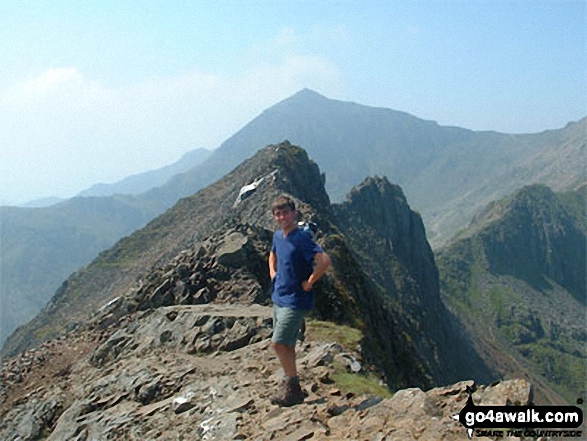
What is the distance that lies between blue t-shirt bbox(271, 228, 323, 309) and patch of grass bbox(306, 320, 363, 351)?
300 inches

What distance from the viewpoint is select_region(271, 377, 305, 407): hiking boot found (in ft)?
39.9

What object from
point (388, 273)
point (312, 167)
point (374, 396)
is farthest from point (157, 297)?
point (388, 273)

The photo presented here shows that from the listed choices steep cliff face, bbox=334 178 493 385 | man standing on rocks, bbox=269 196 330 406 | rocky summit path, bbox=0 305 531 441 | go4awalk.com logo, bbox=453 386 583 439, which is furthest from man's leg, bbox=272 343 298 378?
steep cliff face, bbox=334 178 493 385

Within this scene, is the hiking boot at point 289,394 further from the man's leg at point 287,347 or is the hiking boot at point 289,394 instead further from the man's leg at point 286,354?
the man's leg at point 286,354

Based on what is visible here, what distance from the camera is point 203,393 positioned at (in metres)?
14.1

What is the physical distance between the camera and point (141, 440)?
13.2 m

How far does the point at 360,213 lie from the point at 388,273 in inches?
827

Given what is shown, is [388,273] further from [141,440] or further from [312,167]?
[141,440]

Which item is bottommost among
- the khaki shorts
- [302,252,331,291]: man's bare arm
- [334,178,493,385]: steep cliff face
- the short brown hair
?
[334,178,493,385]: steep cliff face

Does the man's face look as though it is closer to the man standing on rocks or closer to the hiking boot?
the man standing on rocks

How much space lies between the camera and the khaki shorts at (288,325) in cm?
1182

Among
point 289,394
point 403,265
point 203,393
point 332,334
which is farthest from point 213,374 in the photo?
point 403,265

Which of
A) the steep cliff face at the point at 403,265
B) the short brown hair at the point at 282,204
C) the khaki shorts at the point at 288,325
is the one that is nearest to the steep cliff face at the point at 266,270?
the steep cliff face at the point at 403,265

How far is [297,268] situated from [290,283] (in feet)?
1.23
